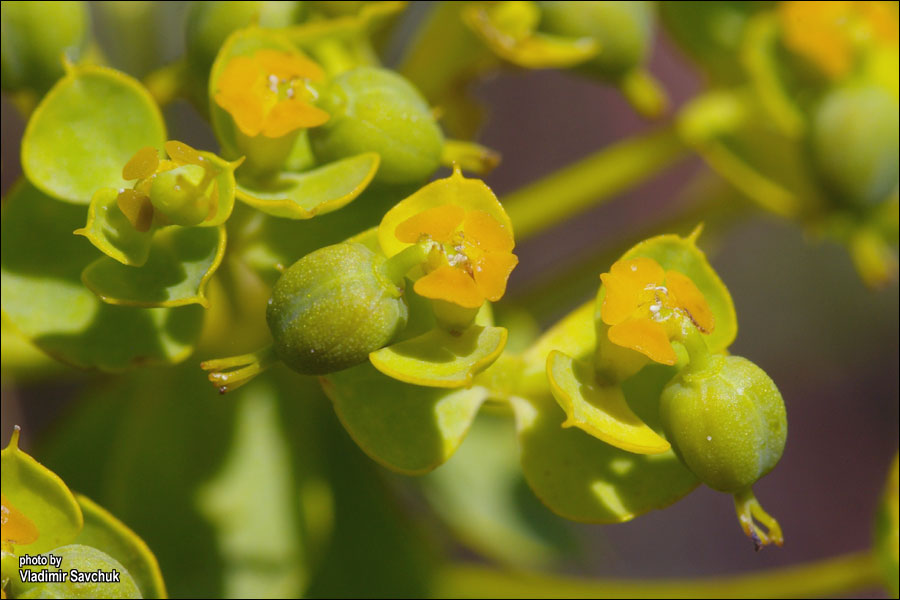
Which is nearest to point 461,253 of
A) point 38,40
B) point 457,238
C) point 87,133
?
point 457,238

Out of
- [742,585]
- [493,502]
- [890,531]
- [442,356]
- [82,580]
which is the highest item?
[442,356]

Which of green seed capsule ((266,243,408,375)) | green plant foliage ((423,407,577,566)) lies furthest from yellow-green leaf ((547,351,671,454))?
green plant foliage ((423,407,577,566))

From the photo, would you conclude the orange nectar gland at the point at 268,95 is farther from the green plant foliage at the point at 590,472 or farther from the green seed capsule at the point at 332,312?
the green plant foliage at the point at 590,472

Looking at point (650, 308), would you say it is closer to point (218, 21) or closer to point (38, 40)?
point (218, 21)

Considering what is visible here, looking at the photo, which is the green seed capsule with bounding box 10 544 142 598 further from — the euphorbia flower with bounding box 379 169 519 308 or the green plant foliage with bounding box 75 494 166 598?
the euphorbia flower with bounding box 379 169 519 308

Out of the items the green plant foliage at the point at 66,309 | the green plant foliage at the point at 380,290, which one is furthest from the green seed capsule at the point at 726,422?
the green plant foliage at the point at 66,309
